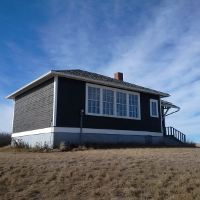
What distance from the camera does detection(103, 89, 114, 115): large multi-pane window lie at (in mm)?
15847

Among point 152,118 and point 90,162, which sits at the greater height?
point 152,118

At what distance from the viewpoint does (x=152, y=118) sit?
18734mm

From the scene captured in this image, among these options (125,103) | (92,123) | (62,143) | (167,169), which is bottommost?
(167,169)

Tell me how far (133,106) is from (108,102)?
8.11 ft

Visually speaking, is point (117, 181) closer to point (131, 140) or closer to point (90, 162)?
point (90, 162)

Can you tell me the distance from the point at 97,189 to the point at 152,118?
13.2 meters

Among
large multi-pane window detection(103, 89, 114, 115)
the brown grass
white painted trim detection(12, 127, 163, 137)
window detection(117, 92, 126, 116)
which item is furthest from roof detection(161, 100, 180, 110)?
the brown grass

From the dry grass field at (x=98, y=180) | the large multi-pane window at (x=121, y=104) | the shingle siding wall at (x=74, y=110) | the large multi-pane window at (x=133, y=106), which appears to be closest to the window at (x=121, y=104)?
the large multi-pane window at (x=121, y=104)

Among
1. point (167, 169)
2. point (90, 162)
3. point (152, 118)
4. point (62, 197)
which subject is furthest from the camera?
point (152, 118)

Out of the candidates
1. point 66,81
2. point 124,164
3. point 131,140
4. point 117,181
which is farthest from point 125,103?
point 117,181

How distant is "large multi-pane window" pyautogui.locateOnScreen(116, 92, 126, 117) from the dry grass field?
7.94 meters

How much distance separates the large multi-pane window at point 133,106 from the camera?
686 inches

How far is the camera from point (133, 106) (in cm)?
1759

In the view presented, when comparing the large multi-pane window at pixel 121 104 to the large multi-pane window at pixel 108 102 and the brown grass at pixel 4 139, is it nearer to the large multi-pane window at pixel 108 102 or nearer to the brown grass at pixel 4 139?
the large multi-pane window at pixel 108 102
